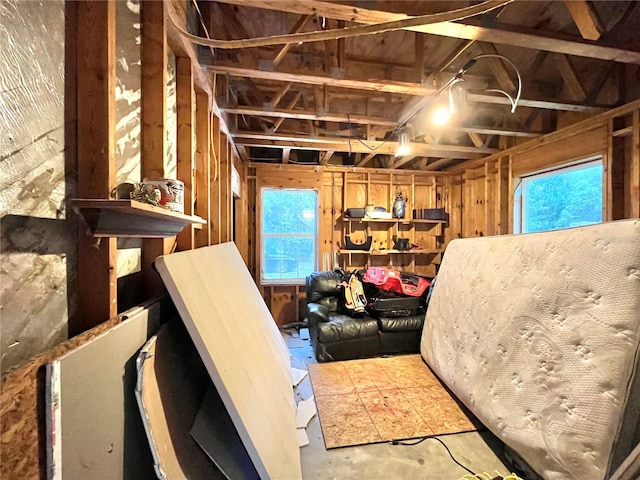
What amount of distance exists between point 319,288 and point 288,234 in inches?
49.5

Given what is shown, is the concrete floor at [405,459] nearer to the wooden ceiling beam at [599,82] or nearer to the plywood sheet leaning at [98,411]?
the plywood sheet leaning at [98,411]

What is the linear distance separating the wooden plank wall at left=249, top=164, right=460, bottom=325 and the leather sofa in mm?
1226

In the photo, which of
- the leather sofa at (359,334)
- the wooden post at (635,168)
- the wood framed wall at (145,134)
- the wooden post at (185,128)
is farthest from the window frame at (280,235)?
the wooden post at (635,168)

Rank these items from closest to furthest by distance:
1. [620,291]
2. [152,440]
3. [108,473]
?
[108,473]
[152,440]
[620,291]

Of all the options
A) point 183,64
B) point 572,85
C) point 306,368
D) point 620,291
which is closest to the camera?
point 620,291

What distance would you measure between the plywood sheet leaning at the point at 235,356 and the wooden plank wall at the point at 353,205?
2.63 metres

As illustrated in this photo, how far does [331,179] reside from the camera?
4711 mm

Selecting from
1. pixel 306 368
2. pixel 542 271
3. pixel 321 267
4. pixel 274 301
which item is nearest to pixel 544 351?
→ pixel 542 271

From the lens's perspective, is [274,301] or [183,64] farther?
[274,301]

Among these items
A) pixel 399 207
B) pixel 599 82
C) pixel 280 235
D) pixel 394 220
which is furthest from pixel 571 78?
pixel 280 235

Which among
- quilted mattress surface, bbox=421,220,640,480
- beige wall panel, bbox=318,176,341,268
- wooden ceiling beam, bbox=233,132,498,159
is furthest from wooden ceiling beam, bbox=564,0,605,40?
beige wall panel, bbox=318,176,341,268

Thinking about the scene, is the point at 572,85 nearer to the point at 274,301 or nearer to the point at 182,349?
the point at 182,349

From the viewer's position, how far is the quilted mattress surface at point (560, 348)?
44.8 inches

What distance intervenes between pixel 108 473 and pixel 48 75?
121 cm
